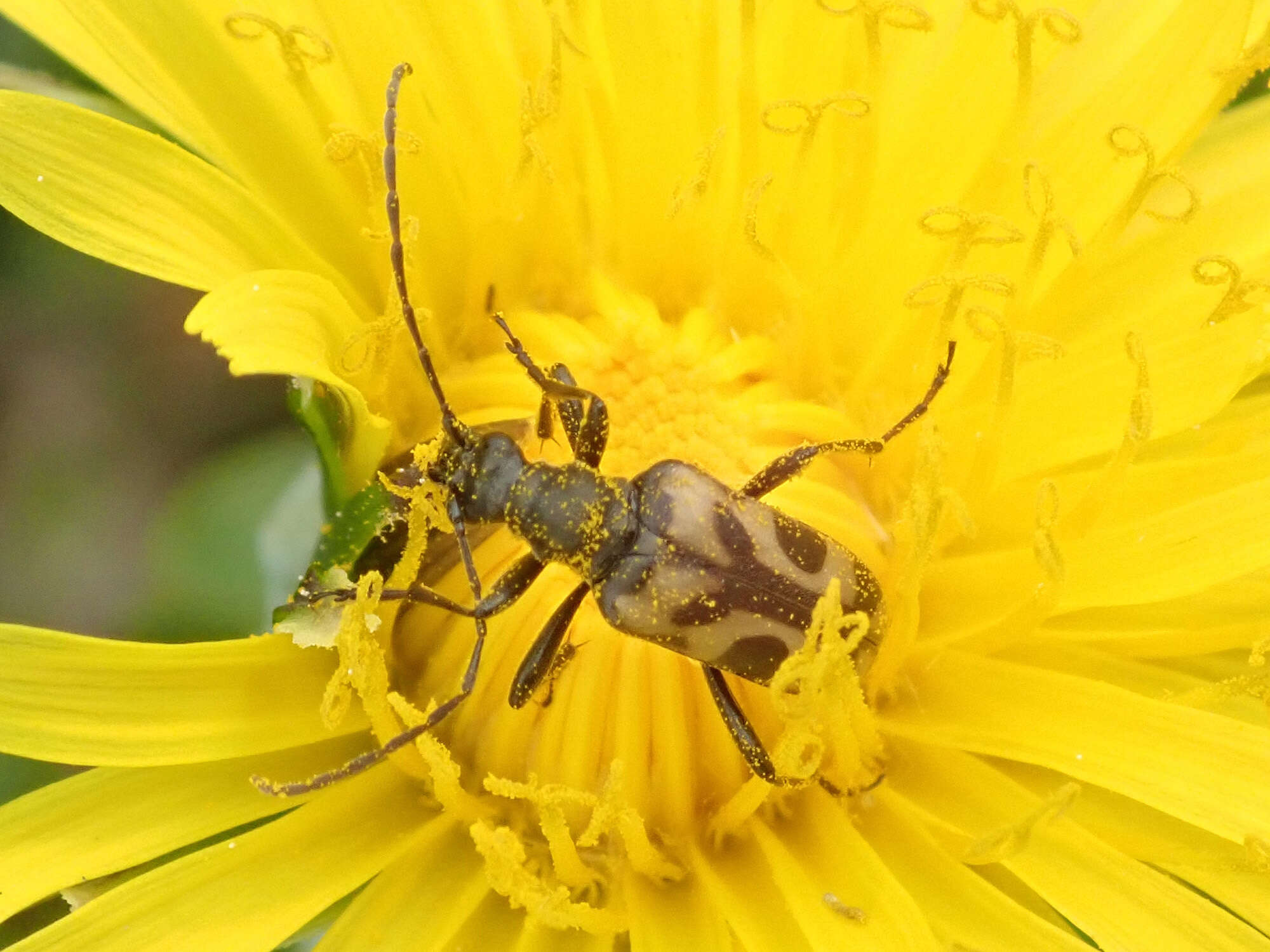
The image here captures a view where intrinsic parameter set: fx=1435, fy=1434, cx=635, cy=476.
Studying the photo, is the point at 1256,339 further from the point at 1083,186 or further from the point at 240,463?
the point at 240,463

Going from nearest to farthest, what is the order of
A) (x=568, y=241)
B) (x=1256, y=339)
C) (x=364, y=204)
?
(x=1256, y=339), (x=364, y=204), (x=568, y=241)

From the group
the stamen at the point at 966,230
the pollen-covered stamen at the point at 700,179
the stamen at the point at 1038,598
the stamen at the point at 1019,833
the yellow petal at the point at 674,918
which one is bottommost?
the stamen at the point at 1019,833

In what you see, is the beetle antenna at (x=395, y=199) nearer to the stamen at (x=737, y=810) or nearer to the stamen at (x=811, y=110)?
the stamen at (x=811, y=110)

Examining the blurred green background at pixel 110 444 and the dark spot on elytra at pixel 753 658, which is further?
the blurred green background at pixel 110 444

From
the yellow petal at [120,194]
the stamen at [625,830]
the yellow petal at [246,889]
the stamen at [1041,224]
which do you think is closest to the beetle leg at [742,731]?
the stamen at [625,830]

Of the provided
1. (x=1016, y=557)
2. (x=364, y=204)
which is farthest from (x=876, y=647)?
(x=364, y=204)

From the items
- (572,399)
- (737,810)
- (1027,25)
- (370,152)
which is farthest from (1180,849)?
(370,152)
